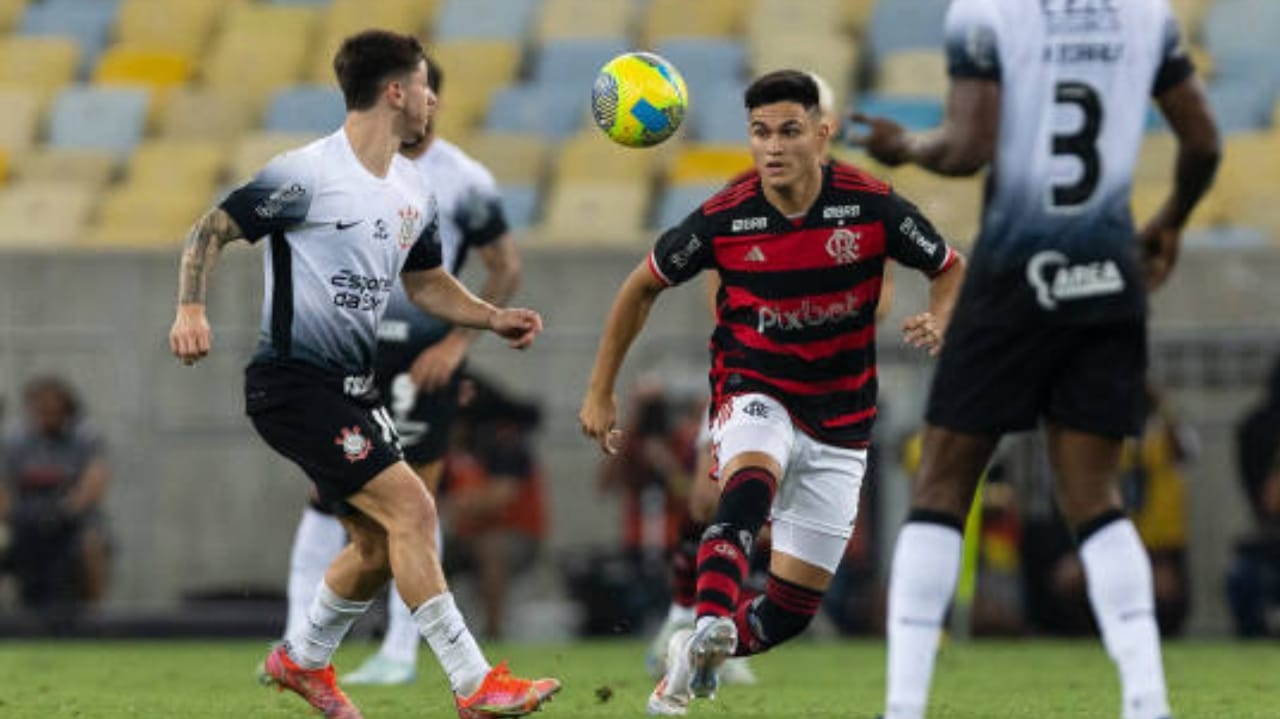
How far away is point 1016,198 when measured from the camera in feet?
23.0

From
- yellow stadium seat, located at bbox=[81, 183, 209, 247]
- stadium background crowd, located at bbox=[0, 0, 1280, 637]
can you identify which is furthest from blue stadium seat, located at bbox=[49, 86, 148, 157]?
yellow stadium seat, located at bbox=[81, 183, 209, 247]

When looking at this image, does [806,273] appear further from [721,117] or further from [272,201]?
[721,117]

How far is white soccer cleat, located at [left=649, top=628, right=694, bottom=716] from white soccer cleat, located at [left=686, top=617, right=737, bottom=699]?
0.03 metres

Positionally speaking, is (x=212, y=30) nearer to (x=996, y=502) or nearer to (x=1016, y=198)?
(x=996, y=502)

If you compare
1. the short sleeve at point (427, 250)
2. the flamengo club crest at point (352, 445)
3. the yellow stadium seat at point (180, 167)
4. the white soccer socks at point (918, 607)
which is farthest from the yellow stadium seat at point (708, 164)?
the white soccer socks at point (918, 607)

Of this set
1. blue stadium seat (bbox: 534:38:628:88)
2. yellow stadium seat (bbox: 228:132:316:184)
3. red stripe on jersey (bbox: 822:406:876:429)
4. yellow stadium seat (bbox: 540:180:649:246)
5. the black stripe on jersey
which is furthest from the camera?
blue stadium seat (bbox: 534:38:628:88)

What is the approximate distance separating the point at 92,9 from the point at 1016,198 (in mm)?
17629

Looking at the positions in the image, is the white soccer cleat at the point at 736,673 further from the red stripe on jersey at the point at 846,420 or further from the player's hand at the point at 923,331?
the player's hand at the point at 923,331

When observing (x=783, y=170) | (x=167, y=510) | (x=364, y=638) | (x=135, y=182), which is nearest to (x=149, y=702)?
(x=783, y=170)

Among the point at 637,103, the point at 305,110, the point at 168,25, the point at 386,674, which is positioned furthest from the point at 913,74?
the point at 637,103

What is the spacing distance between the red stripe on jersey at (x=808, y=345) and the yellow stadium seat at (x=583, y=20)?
13.0 metres

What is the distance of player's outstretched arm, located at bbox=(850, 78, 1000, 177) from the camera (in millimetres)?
6926

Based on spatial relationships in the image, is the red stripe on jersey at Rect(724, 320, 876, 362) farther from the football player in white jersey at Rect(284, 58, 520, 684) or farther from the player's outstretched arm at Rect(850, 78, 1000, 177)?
the football player in white jersey at Rect(284, 58, 520, 684)

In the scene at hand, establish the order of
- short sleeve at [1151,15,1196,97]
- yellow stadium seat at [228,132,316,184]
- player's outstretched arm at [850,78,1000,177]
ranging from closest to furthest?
player's outstretched arm at [850,78,1000,177] < short sleeve at [1151,15,1196,97] < yellow stadium seat at [228,132,316,184]
